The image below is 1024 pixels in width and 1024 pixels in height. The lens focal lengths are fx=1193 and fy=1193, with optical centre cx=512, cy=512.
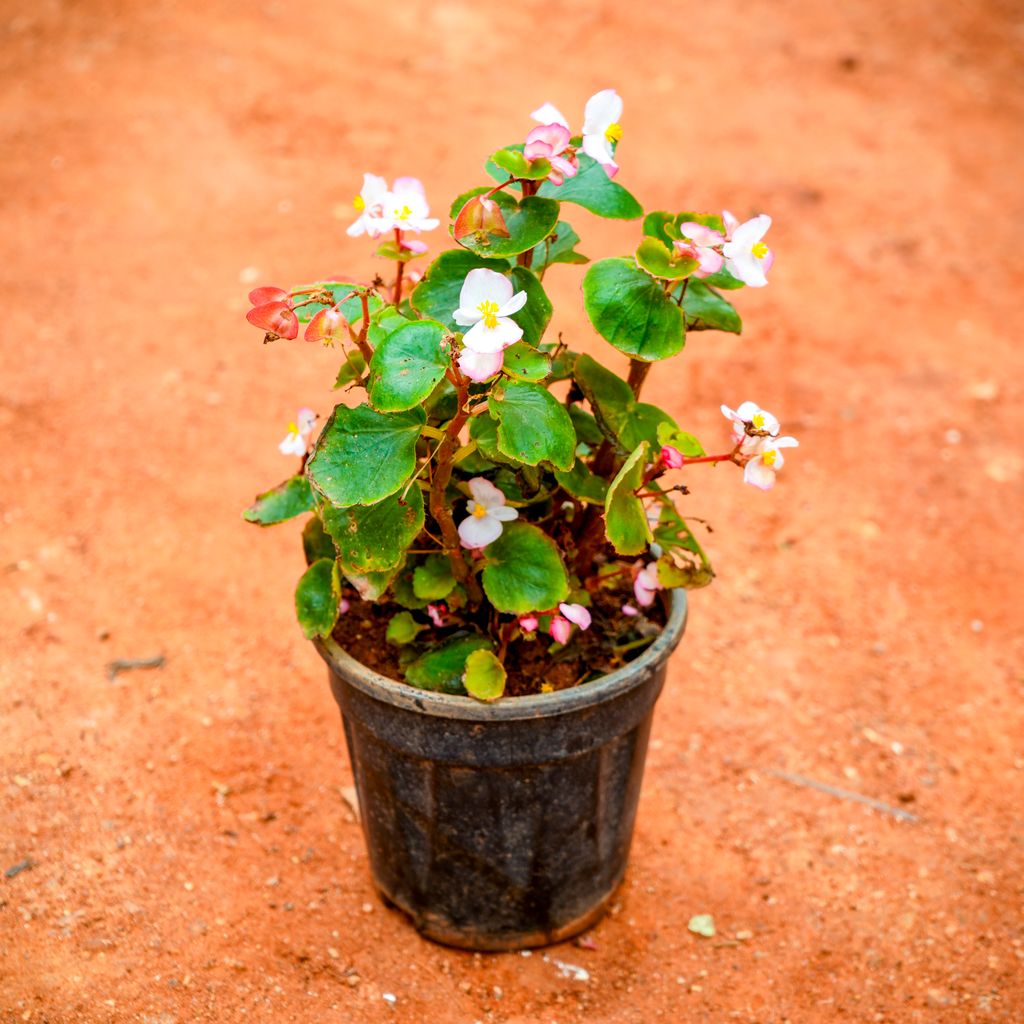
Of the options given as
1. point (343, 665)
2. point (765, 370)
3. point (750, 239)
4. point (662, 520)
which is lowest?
point (765, 370)

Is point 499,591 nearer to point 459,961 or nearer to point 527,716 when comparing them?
Result: point 527,716

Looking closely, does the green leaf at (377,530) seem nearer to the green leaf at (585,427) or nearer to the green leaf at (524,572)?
the green leaf at (524,572)

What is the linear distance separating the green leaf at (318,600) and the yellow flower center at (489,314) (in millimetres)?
416

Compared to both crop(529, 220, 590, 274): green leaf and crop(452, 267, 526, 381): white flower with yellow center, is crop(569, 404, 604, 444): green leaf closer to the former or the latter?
crop(529, 220, 590, 274): green leaf

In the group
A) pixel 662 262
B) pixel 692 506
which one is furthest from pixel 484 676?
pixel 692 506

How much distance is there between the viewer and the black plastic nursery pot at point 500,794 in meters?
1.49

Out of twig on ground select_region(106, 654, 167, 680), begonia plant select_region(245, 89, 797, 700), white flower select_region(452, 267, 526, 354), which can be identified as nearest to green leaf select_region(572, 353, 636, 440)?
begonia plant select_region(245, 89, 797, 700)

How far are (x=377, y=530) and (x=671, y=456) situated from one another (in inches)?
14.1

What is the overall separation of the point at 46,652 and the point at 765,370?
2.03 metres

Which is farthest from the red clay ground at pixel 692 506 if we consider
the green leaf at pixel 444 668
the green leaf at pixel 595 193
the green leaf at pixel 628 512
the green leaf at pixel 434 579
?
the green leaf at pixel 595 193

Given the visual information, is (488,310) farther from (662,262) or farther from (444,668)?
(444,668)

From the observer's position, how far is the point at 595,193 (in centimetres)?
139

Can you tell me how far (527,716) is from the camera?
57.4 inches

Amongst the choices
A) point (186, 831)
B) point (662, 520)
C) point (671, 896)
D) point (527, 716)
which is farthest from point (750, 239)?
point (186, 831)
